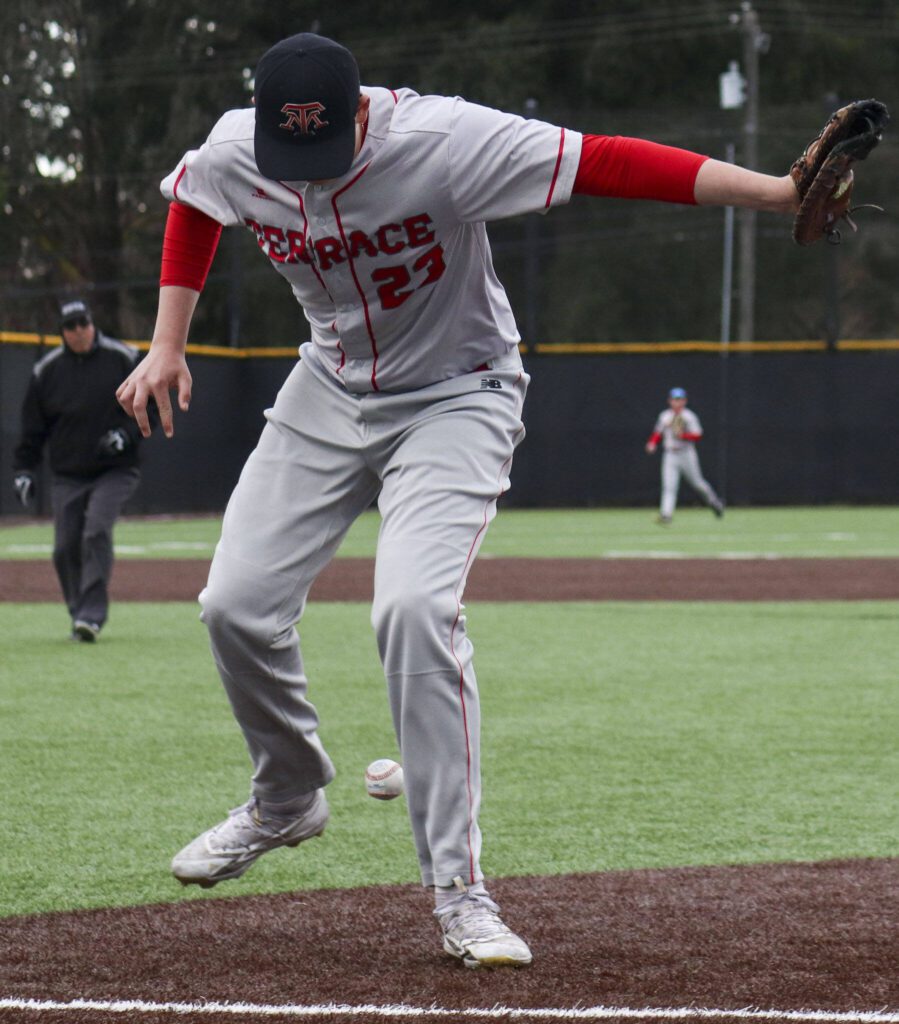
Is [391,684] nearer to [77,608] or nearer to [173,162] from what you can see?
[77,608]

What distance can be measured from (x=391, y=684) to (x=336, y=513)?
0.51 m

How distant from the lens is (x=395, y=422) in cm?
398

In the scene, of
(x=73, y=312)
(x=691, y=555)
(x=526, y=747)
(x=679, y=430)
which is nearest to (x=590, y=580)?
(x=691, y=555)

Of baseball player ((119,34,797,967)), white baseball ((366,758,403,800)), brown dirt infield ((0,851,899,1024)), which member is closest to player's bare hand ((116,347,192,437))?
baseball player ((119,34,797,967))

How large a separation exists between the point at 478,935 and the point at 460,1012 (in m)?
0.31

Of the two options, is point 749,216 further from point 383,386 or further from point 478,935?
point 478,935

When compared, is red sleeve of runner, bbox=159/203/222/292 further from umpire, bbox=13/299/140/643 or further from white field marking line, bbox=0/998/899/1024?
umpire, bbox=13/299/140/643

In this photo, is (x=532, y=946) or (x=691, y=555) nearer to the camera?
(x=532, y=946)

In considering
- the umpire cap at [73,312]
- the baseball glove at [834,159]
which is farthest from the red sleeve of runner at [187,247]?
the umpire cap at [73,312]

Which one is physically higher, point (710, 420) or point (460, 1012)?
point (460, 1012)

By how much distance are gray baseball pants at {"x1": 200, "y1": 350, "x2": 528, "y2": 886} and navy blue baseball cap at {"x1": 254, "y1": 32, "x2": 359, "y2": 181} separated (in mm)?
632

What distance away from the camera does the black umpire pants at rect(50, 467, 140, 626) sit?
374 inches

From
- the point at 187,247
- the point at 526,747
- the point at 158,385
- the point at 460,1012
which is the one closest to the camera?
the point at 460,1012

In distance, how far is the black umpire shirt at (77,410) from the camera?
9570 millimetres
